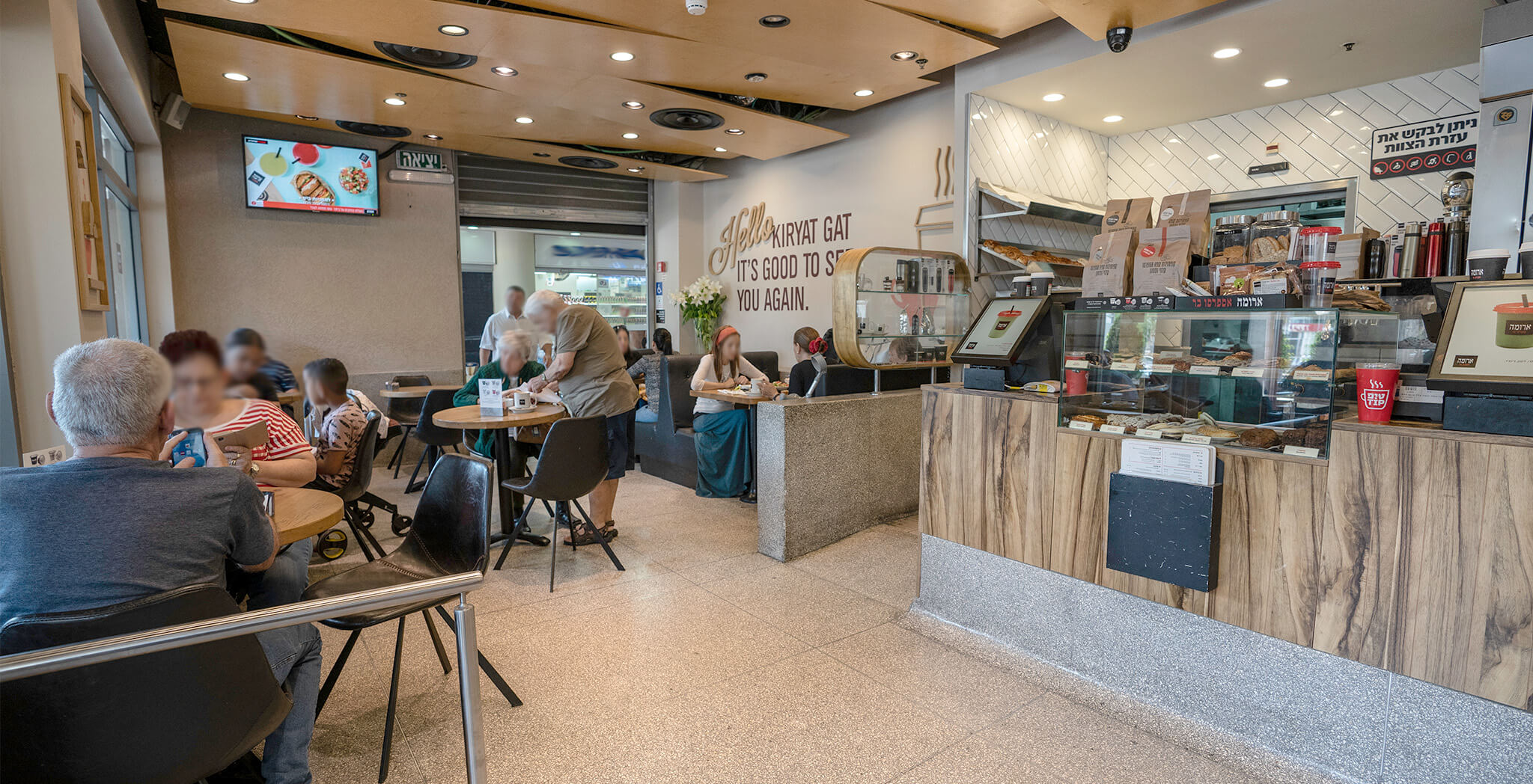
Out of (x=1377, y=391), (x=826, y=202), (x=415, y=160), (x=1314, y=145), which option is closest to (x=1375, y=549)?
(x=1377, y=391)

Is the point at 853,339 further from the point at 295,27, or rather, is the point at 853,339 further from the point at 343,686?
the point at 295,27

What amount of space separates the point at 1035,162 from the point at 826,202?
2.12 m

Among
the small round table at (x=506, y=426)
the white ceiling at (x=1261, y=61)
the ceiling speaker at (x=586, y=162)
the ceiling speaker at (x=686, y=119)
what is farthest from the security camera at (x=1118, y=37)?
the ceiling speaker at (x=586, y=162)

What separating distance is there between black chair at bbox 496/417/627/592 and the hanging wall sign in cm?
475

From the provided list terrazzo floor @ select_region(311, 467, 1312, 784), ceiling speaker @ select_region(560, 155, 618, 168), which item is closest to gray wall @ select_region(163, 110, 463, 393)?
terrazzo floor @ select_region(311, 467, 1312, 784)

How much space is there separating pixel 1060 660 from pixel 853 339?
6.48ft

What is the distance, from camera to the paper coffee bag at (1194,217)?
8.81 ft

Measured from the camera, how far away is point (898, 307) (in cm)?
443

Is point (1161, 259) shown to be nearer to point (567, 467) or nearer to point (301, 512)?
point (567, 467)

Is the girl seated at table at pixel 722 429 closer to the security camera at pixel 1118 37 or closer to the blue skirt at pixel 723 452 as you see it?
the blue skirt at pixel 723 452

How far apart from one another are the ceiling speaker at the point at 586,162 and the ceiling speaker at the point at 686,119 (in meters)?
1.48

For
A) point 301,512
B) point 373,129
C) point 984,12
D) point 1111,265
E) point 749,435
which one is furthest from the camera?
point 373,129

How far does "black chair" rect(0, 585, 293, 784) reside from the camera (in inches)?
52.7

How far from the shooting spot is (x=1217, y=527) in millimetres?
2328
